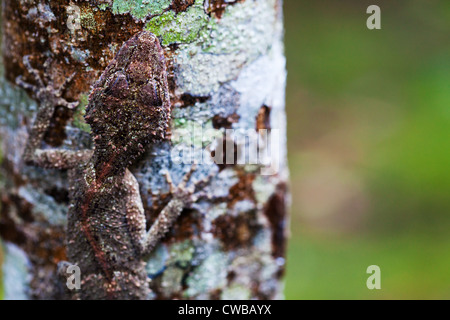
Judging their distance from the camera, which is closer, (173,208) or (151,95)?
(151,95)

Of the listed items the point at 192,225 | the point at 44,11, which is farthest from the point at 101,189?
the point at 44,11

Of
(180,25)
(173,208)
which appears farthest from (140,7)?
(173,208)

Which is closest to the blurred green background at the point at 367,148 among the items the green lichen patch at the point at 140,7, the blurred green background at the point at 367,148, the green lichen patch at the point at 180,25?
the blurred green background at the point at 367,148

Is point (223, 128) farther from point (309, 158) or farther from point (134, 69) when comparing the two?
point (309, 158)

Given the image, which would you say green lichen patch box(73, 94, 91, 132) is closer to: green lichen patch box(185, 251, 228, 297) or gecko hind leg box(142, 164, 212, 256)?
gecko hind leg box(142, 164, 212, 256)

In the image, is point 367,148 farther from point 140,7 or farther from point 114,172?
point 140,7

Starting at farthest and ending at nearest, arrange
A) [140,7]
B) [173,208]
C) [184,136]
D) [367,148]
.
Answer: [367,148]
[173,208]
[184,136]
[140,7]
